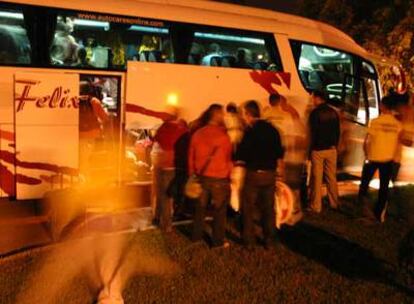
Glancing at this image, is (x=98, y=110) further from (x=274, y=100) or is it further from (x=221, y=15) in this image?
(x=274, y=100)

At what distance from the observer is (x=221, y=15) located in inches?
377

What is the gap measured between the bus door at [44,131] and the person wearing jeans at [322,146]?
370 cm

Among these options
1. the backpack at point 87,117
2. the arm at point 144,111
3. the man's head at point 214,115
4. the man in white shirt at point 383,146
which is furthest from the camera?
the backpack at point 87,117

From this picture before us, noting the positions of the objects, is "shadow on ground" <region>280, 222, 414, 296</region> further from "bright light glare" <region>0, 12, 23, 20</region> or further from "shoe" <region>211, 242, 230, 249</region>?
"bright light glare" <region>0, 12, 23, 20</region>

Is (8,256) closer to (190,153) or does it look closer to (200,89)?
(190,153)

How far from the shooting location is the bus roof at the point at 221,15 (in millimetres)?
8398

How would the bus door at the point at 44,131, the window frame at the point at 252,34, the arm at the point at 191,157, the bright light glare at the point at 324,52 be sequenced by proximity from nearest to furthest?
the arm at the point at 191,157
the bus door at the point at 44,131
the window frame at the point at 252,34
the bright light glare at the point at 324,52

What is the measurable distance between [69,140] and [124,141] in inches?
41.2

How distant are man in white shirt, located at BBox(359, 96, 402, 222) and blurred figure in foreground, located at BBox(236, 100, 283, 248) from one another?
2.04 metres

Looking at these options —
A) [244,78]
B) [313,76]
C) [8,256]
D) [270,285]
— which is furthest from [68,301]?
[313,76]

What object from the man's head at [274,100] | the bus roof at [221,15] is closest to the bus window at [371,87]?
the bus roof at [221,15]

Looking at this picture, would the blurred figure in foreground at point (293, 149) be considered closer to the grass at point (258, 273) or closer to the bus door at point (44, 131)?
the grass at point (258, 273)

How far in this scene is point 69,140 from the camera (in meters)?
8.43

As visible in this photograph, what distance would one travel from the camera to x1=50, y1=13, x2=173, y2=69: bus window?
8.14 meters
